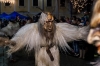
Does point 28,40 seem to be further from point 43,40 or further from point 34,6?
point 34,6

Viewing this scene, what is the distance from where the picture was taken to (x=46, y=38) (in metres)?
5.77

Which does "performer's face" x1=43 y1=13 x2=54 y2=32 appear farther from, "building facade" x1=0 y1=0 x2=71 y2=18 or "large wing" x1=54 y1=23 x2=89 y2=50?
"building facade" x1=0 y1=0 x2=71 y2=18

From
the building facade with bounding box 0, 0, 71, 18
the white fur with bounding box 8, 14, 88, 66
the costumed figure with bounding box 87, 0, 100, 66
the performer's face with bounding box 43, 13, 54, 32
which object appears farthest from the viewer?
the building facade with bounding box 0, 0, 71, 18

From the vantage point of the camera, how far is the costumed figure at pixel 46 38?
5.75 meters

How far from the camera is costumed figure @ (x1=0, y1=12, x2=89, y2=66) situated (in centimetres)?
575

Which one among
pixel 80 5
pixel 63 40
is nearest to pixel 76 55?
pixel 63 40

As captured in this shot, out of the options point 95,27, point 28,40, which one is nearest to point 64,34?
point 28,40

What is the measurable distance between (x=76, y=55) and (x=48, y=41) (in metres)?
6.59

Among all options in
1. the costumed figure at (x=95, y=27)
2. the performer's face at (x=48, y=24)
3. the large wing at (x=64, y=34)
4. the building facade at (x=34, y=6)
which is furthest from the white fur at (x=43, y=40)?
A: the building facade at (x=34, y=6)

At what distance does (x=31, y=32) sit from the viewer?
5.94m

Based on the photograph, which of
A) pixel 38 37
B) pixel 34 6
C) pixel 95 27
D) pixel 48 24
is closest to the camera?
pixel 95 27

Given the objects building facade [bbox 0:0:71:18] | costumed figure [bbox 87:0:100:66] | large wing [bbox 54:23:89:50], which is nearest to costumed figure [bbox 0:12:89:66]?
large wing [bbox 54:23:89:50]

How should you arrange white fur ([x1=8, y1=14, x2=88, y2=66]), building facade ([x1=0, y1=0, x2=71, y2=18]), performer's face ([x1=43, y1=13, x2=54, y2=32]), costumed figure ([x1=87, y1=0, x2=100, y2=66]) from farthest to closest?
building facade ([x1=0, y1=0, x2=71, y2=18])
white fur ([x1=8, y1=14, x2=88, y2=66])
performer's face ([x1=43, y1=13, x2=54, y2=32])
costumed figure ([x1=87, y1=0, x2=100, y2=66])

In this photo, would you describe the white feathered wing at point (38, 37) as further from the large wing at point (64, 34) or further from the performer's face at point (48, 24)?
the performer's face at point (48, 24)
